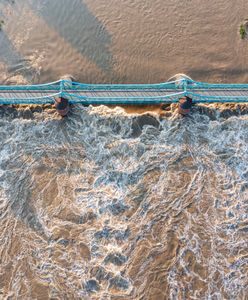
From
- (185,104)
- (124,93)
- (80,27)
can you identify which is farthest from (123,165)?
(80,27)

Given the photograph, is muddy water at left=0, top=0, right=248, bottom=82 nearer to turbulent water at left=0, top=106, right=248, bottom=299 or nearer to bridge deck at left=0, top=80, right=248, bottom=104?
bridge deck at left=0, top=80, right=248, bottom=104

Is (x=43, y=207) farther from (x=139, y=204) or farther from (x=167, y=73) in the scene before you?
(x=167, y=73)

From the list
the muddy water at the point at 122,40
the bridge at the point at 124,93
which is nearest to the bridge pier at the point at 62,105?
the bridge at the point at 124,93

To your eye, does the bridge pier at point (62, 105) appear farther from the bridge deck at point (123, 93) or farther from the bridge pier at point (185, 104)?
the bridge pier at point (185, 104)

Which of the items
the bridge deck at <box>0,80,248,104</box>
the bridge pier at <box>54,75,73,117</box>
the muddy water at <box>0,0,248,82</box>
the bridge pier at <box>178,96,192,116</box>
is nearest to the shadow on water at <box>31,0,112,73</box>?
the muddy water at <box>0,0,248,82</box>

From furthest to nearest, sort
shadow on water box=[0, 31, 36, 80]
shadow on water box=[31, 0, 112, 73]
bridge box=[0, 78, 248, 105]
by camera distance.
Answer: shadow on water box=[31, 0, 112, 73], shadow on water box=[0, 31, 36, 80], bridge box=[0, 78, 248, 105]

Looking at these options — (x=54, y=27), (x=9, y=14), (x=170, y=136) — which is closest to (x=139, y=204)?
(x=170, y=136)
